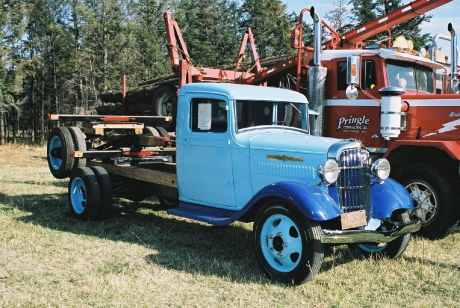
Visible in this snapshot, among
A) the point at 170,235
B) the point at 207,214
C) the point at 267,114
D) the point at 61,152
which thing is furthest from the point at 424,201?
the point at 61,152

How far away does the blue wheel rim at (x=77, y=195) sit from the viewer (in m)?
7.64

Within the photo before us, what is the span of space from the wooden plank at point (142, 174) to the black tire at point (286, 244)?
197 cm

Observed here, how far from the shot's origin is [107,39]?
34.8 meters

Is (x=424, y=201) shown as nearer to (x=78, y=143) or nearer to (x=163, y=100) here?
(x=78, y=143)

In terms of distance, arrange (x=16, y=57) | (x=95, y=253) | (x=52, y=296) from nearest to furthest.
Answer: (x=52, y=296), (x=95, y=253), (x=16, y=57)

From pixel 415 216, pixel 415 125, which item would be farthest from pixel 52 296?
pixel 415 125

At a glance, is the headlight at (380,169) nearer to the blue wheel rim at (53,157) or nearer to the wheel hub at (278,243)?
the wheel hub at (278,243)

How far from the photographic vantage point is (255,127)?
5.86 metres

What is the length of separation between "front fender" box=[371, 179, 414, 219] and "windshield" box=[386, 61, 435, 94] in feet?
9.14

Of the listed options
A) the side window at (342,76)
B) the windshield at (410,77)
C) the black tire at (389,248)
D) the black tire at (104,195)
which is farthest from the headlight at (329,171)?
the black tire at (104,195)

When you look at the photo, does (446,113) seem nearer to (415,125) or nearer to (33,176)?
(415,125)

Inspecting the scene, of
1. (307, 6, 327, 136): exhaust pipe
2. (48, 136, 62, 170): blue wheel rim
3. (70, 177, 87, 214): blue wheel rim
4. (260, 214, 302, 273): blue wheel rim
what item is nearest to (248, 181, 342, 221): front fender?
(260, 214, 302, 273): blue wheel rim

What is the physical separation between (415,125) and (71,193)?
17.5 feet

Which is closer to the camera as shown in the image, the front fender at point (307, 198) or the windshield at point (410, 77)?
the front fender at point (307, 198)
